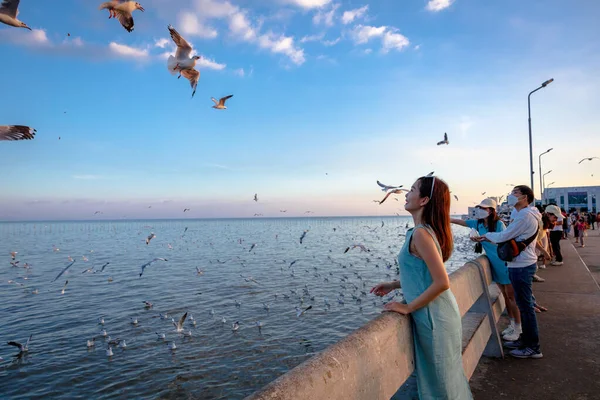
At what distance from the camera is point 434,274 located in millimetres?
2668

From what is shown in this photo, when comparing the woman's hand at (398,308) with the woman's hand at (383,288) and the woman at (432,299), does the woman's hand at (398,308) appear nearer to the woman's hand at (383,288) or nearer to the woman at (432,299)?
the woman at (432,299)

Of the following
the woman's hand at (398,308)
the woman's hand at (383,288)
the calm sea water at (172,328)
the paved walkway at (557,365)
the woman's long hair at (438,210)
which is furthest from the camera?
the calm sea water at (172,328)

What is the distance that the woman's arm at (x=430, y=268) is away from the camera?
265 centimetres

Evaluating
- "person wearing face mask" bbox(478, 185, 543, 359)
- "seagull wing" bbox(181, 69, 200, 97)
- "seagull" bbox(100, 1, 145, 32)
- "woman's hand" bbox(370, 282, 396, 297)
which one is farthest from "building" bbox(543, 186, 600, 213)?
"woman's hand" bbox(370, 282, 396, 297)

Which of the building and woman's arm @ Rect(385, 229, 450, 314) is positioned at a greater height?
the building

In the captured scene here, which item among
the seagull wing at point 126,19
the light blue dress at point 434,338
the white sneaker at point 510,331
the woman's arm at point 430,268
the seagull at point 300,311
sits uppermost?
the seagull wing at point 126,19

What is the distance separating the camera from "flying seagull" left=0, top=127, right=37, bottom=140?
4.67m

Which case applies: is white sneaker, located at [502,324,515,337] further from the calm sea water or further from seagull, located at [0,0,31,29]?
seagull, located at [0,0,31,29]

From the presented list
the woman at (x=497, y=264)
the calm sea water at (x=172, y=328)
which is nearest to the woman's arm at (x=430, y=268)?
the woman at (x=497, y=264)

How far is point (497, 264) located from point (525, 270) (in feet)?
2.94

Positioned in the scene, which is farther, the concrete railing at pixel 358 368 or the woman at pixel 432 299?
the woman at pixel 432 299

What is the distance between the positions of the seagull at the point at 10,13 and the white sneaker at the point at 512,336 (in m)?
7.64

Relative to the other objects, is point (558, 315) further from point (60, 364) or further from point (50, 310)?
point (50, 310)

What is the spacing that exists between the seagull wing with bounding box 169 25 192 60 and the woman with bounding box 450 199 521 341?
18.1 feet
